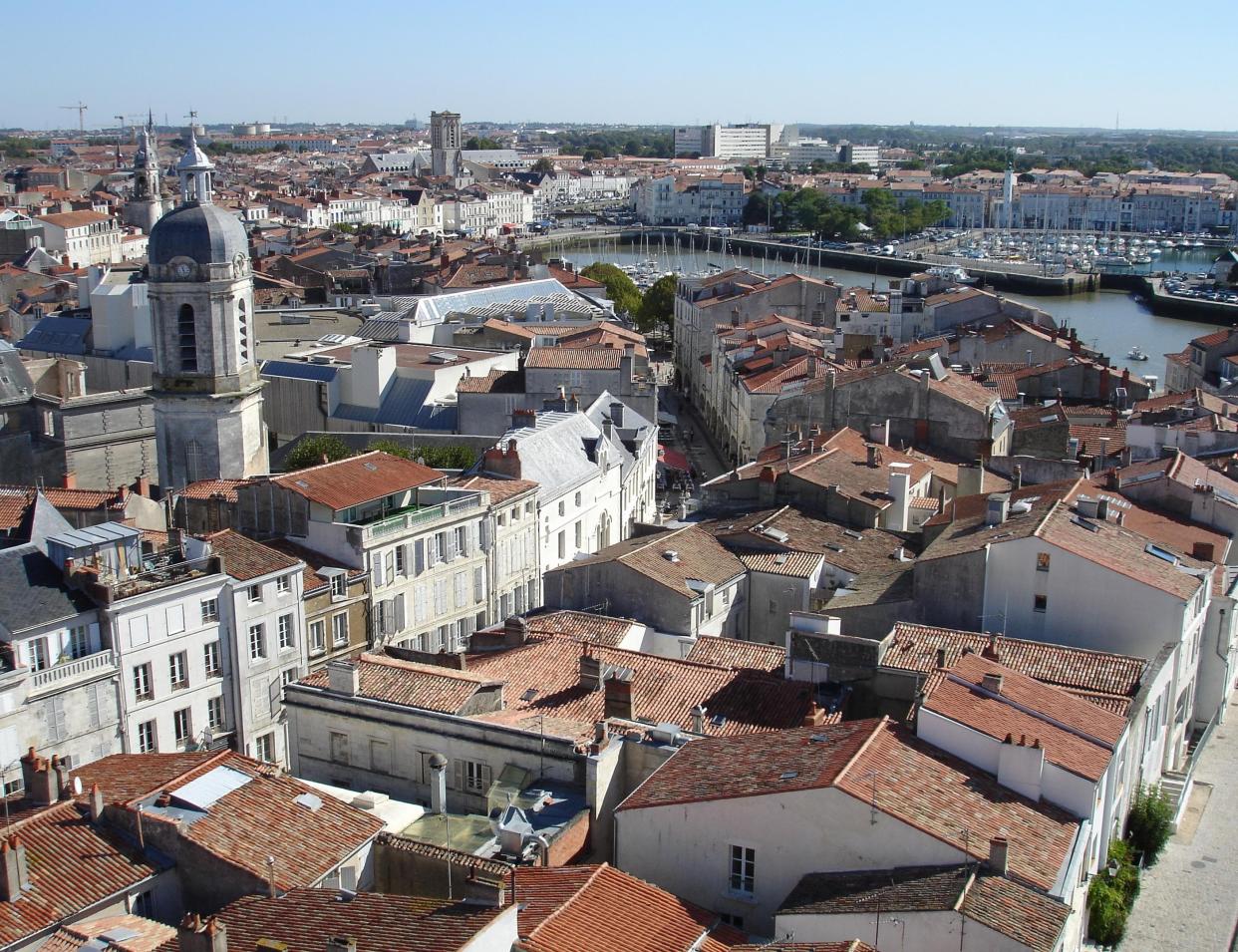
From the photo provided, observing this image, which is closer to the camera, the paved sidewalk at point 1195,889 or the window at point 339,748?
the paved sidewalk at point 1195,889

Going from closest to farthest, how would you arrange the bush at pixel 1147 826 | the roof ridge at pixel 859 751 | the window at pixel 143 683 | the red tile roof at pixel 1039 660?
the roof ridge at pixel 859 751 < the bush at pixel 1147 826 < the red tile roof at pixel 1039 660 < the window at pixel 143 683

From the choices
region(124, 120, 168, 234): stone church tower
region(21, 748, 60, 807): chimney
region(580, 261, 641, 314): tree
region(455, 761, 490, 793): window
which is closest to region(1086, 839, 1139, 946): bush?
region(455, 761, 490, 793): window

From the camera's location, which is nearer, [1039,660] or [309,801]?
[309,801]

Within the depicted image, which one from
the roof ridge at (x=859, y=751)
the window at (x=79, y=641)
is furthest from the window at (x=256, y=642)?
the roof ridge at (x=859, y=751)

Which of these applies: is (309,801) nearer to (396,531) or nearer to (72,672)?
(72,672)

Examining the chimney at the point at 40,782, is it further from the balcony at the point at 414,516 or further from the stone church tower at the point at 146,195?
the stone church tower at the point at 146,195

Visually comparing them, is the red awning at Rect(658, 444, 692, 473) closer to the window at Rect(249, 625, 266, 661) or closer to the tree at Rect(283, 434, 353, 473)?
the tree at Rect(283, 434, 353, 473)

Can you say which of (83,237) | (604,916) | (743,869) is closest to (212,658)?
(743,869)
